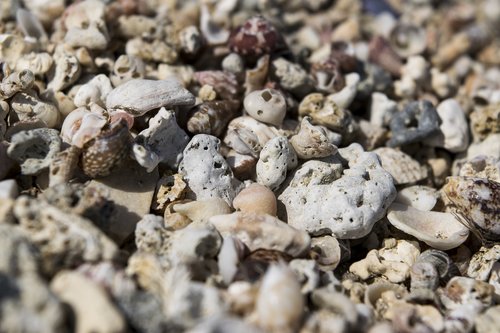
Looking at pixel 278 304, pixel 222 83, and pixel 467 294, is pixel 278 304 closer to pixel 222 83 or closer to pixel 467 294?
pixel 467 294

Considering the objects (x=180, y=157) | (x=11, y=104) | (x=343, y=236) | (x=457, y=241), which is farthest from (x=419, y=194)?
(x=11, y=104)

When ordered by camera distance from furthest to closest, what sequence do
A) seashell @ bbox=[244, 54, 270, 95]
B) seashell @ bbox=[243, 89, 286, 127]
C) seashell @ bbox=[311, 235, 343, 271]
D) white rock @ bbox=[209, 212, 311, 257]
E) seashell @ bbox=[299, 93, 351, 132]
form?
seashell @ bbox=[244, 54, 270, 95] < seashell @ bbox=[299, 93, 351, 132] < seashell @ bbox=[243, 89, 286, 127] < seashell @ bbox=[311, 235, 343, 271] < white rock @ bbox=[209, 212, 311, 257]

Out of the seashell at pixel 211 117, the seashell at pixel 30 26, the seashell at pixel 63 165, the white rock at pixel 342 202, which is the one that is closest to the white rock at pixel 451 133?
the white rock at pixel 342 202

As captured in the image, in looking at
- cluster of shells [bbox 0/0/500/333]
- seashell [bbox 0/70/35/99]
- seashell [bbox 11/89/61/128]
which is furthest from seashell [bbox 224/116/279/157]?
seashell [bbox 0/70/35/99]

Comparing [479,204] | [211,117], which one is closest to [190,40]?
[211,117]

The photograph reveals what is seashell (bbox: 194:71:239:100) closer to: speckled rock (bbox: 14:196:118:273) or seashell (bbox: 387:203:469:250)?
seashell (bbox: 387:203:469:250)

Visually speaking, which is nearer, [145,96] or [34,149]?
[34,149]

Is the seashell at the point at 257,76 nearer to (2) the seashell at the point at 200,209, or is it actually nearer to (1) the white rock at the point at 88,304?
(2) the seashell at the point at 200,209
